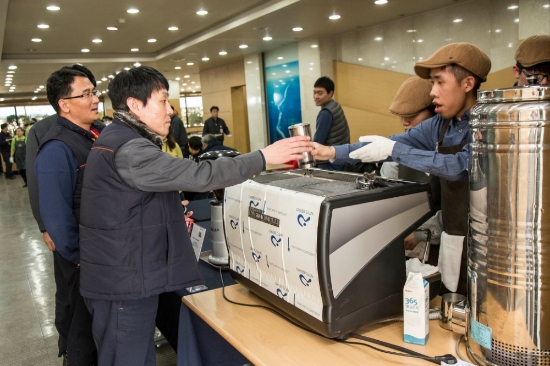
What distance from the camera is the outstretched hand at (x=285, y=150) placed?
137cm

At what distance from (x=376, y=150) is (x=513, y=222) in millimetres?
584

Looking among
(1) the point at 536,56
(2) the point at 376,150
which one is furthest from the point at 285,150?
(1) the point at 536,56

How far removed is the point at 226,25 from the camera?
8016mm

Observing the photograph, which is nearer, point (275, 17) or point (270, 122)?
point (275, 17)

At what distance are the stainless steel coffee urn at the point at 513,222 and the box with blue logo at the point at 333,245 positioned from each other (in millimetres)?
240

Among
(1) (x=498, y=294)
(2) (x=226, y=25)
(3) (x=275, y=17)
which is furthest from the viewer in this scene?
(2) (x=226, y=25)

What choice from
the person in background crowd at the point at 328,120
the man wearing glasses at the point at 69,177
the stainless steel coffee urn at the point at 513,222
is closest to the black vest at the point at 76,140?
the man wearing glasses at the point at 69,177

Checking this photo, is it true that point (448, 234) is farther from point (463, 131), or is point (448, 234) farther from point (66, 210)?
point (66, 210)

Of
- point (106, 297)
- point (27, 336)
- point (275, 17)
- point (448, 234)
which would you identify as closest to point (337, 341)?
point (448, 234)

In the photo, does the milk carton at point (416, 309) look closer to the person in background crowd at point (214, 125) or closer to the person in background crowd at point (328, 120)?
the person in background crowd at point (328, 120)

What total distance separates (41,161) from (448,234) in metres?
1.62

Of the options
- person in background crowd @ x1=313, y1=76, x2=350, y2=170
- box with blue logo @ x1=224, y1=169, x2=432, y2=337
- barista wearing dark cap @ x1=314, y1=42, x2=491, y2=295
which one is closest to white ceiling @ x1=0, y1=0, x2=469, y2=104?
person in background crowd @ x1=313, y1=76, x2=350, y2=170

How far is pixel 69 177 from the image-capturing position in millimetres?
1973

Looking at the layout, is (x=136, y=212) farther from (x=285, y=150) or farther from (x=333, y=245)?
(x=333, y=245)
